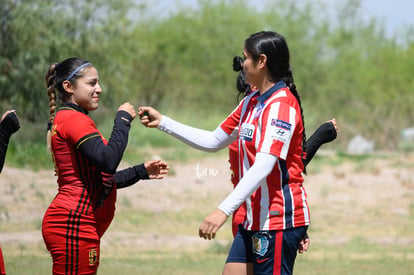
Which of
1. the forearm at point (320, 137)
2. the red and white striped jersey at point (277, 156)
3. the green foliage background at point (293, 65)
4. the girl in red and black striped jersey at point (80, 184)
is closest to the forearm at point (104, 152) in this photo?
the girl in red and black striped jersey at point (80, 184)

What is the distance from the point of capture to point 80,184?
4430 millimetres

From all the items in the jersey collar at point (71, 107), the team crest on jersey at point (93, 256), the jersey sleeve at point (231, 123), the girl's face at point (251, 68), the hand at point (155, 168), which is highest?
the girl's face at point (251, 68)

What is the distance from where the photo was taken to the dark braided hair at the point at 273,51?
4410 mm

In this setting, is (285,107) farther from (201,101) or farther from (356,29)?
(356,29)

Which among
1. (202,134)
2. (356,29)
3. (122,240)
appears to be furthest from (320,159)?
(356,29)

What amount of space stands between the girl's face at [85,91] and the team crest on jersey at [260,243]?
1183 millimetres

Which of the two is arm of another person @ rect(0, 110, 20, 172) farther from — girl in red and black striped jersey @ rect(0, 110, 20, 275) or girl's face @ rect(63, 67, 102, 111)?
girl's face @ rect(63, 67, 102, 111)

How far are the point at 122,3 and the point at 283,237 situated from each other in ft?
65.4

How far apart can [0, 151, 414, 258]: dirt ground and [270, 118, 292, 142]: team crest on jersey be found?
5.22 m

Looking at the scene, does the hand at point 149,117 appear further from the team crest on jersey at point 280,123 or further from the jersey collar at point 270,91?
the team crest on jersey at point 280,123

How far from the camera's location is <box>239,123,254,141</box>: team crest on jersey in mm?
4359

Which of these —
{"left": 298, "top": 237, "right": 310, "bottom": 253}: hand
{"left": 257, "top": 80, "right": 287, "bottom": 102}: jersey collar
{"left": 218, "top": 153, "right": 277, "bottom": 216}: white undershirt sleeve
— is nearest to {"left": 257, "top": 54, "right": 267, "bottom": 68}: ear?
{"left": 257, "top": 80, "right": 287, "bottom": 102}: jersey collar

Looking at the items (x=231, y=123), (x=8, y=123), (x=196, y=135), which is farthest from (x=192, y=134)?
(x=8, y=123)

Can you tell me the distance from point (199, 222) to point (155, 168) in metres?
9.80
